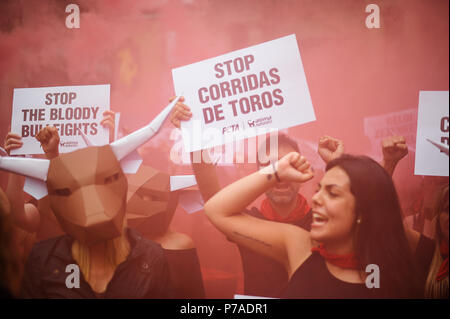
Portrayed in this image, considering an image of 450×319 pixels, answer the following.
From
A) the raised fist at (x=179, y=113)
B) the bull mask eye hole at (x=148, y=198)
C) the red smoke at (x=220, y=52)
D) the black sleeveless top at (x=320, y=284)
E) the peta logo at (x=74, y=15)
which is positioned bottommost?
the black sleeveless top at (x=320, y=284)

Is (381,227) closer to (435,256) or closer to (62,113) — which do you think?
(435,256)

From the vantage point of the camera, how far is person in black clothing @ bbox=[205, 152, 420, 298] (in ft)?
8.01

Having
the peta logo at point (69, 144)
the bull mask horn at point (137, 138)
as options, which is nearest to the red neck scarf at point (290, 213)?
the bull mask horn at point (137, 138)

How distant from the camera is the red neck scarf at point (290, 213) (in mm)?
2594

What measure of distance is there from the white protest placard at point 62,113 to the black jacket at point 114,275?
63 cm

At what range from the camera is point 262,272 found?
2604 millimetres

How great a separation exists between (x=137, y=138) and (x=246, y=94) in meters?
0.74

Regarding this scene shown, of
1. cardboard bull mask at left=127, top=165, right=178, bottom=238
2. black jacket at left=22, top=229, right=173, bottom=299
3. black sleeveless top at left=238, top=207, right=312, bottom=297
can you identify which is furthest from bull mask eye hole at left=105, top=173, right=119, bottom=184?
black sleeveless top at left=238, top=207, right=312, bottom=297

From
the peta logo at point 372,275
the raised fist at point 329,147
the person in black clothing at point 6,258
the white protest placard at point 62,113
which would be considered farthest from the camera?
the white protest placard at point 62,113

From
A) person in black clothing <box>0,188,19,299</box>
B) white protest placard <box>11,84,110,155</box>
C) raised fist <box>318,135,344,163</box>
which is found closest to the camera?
person in black clothing <box>0,188,19,299</box>

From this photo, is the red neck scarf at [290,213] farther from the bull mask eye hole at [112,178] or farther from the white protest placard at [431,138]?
the bull mask eye hole at [112,178]

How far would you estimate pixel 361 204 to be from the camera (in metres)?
2.43

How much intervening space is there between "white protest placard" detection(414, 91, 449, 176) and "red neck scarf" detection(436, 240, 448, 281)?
0.44 metres

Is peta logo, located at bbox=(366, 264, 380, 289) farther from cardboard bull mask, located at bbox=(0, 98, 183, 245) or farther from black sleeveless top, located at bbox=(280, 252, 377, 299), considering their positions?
cardboard bull mask, located at bbox=(0, 98, 183, 245)
